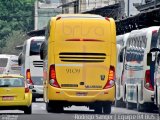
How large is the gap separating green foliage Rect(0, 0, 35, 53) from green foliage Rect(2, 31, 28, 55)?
3754 mm

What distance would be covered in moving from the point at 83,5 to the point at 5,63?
2251 centimetres

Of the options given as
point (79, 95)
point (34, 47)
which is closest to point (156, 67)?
point (79, 95)

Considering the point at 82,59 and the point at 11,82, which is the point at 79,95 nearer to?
the point at 82,59

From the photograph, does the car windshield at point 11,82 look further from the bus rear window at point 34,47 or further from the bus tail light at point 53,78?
the bus rear window at point 34,47

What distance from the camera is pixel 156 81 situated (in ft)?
126

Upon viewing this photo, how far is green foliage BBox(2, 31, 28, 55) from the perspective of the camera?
488 feet

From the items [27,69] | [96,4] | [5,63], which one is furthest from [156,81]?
[96,4]

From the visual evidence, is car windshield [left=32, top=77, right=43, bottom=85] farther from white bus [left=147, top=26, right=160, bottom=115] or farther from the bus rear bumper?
the bus rear bumper

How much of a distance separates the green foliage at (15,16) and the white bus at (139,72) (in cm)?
10950

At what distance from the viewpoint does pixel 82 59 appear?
39656 millimetres

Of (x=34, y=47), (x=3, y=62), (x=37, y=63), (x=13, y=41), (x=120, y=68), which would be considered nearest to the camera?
(x=120, y=68)

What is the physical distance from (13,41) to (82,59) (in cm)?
11188

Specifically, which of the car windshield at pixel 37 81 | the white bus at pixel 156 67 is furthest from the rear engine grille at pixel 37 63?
the white bus at pixel 156 67

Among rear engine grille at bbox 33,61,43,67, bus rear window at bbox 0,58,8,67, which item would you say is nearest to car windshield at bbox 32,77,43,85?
rear engine grille at bbox 33,61,43,67
